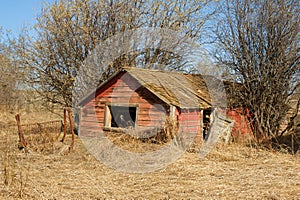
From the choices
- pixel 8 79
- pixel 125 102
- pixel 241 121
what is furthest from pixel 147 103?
pixel 8 79

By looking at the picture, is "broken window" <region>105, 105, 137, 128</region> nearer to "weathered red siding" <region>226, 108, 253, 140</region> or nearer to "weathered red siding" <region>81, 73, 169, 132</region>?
"weathered red siding" <region>81, 73, 169, 132</region>

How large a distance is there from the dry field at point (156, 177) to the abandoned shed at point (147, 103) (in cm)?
230

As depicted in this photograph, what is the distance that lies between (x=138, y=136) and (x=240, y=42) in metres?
5.72

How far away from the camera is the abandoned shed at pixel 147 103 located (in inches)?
458

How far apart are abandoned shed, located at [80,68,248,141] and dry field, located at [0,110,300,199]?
2.30 m

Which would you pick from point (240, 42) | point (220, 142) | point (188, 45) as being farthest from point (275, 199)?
point (188, 45)

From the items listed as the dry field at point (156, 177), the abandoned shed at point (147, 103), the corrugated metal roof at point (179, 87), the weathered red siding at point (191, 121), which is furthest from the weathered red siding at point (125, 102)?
the dry field at point (156, 177)

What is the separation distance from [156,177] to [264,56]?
790 centimetres

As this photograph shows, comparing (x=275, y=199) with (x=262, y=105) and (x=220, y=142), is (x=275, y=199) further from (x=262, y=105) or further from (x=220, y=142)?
(x=262, y=105)

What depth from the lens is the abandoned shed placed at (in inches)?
458

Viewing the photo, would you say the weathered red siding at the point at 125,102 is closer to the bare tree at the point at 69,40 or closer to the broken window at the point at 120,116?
the broken window at the point at 120,116

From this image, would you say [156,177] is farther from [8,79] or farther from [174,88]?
[8,79]

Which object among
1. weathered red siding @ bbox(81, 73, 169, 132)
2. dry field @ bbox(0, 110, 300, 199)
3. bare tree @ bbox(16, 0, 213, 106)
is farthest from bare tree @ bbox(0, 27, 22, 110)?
dry field @ bbox(0, 110, 300, 199)

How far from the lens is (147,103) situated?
12227mm
